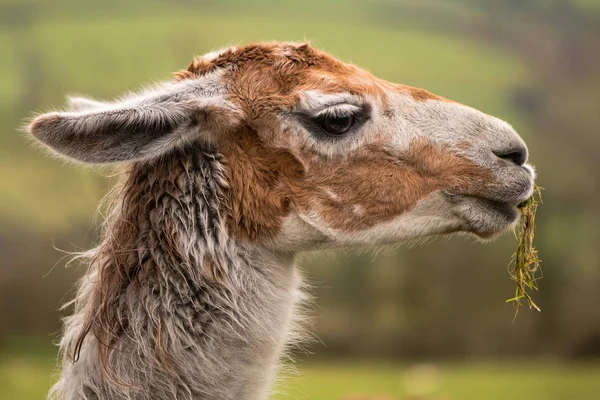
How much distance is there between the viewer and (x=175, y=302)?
10.3 ft

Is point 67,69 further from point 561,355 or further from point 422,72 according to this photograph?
point 561,355

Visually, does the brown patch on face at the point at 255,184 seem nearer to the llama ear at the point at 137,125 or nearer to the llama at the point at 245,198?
the llama at the point at 245,198

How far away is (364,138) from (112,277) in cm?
122

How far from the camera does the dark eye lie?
3.35m

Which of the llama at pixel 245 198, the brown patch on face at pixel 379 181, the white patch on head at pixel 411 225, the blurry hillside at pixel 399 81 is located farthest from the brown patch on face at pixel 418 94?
the blurry hillside at pixel 399 81

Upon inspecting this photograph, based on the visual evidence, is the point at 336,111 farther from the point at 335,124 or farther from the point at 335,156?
the point at 335,156

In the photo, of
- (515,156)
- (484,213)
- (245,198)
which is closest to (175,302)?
(245,198)

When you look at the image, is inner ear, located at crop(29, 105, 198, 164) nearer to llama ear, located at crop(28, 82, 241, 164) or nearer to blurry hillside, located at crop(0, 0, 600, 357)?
llama ear, located at crop(28, 82, 241, 164)

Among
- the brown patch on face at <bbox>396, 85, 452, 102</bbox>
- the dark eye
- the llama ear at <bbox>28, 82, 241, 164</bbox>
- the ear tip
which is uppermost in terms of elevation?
the brown patch on face at <bbox>396, 85, 452, 102</bbox>

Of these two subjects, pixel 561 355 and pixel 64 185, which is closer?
pixel 64 185

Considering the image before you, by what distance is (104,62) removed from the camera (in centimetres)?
985

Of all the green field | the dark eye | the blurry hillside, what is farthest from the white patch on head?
the blurry hillside

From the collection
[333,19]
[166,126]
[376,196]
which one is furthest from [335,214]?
[333,19]

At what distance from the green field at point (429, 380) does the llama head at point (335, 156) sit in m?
4.61
